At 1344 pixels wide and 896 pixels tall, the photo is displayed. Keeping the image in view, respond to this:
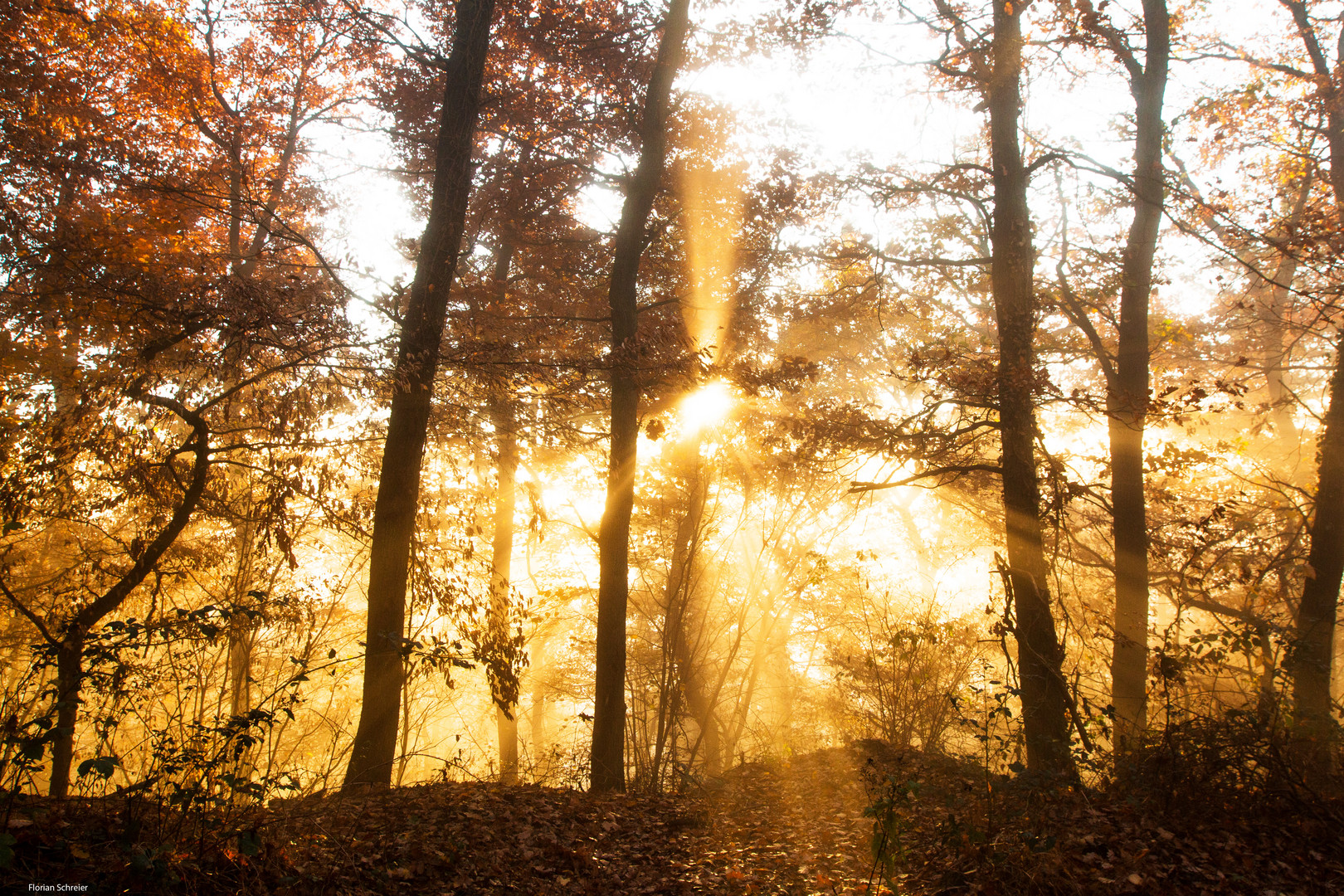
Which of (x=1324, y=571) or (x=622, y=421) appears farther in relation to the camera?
(x=622, y=421)

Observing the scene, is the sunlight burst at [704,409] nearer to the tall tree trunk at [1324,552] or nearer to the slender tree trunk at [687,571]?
the slender tree trunk at [687,571]

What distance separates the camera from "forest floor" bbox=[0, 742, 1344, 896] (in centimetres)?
352

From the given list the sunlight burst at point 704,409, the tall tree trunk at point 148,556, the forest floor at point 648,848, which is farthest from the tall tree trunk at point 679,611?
the tall tree trunk at point 148,556

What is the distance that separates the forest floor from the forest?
0.04 metres

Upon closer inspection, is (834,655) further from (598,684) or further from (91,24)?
(91,24)

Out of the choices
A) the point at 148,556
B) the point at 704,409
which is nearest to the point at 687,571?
the point at 704,409

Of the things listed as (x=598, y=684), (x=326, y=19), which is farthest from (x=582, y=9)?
(x=598, y=684)

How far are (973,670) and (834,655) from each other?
2681mm

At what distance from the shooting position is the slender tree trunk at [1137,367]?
8805 mm

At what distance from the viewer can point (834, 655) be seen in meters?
14.8

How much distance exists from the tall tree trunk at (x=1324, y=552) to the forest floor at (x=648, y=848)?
179cm

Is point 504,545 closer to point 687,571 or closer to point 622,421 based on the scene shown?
point 622,421

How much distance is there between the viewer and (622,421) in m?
9.47

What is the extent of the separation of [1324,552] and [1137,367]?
293 centimetres
